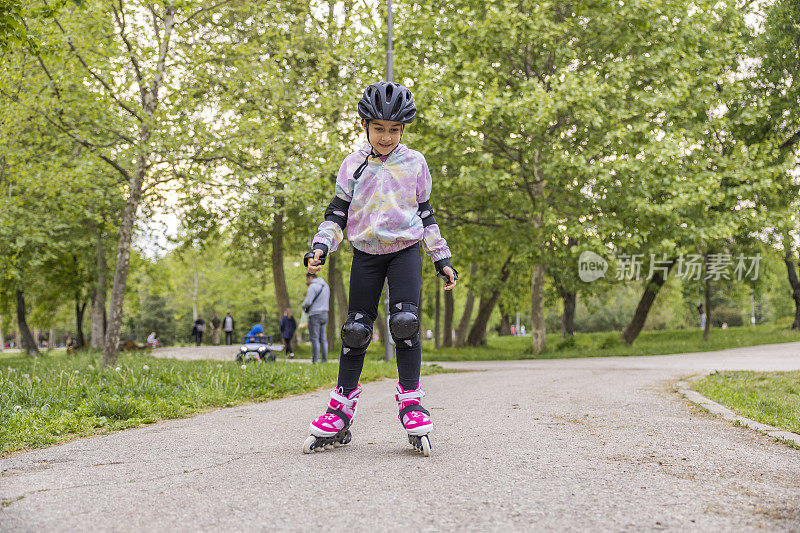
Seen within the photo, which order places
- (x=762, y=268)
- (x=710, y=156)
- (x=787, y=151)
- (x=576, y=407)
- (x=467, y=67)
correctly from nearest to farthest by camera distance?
(x=576, y=407) → (x=467, y=67) → (x=710, y=156) → (x=787, y=151) → (x=762, y=268)

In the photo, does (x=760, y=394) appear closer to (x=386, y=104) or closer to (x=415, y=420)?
A: (x=415, y=420)

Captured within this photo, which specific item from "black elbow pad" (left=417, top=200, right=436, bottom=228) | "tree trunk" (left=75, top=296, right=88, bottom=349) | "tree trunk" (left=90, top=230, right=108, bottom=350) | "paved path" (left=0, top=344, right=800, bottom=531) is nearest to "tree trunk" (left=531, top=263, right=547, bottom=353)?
"tree trunk" (left=90, top=230, right=108, bottom=350)

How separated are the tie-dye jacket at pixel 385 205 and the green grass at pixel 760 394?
9.57 feet

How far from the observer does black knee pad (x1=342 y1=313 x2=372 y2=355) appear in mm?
4113

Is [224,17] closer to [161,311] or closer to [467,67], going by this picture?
[467,67]

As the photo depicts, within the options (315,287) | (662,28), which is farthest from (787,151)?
(315,287)

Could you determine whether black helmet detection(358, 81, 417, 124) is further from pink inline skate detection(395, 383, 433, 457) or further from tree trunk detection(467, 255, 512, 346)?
tree trunk detection(467, 255, 512, 346)

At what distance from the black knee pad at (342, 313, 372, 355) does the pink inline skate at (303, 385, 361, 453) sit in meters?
0.28

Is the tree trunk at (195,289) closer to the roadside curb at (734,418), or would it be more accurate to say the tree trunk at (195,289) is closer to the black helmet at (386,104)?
the roadside curb at (734,418)

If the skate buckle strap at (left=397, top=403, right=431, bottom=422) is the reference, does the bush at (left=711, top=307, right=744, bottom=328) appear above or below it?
below

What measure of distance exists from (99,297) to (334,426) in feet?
66.6

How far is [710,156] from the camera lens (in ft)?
61.2

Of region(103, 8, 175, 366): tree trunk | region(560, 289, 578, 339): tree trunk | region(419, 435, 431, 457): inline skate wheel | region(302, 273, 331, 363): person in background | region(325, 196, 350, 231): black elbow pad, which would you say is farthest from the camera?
region(560, 289, 578, 339): tree trunk

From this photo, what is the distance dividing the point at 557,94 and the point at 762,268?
1227cm
